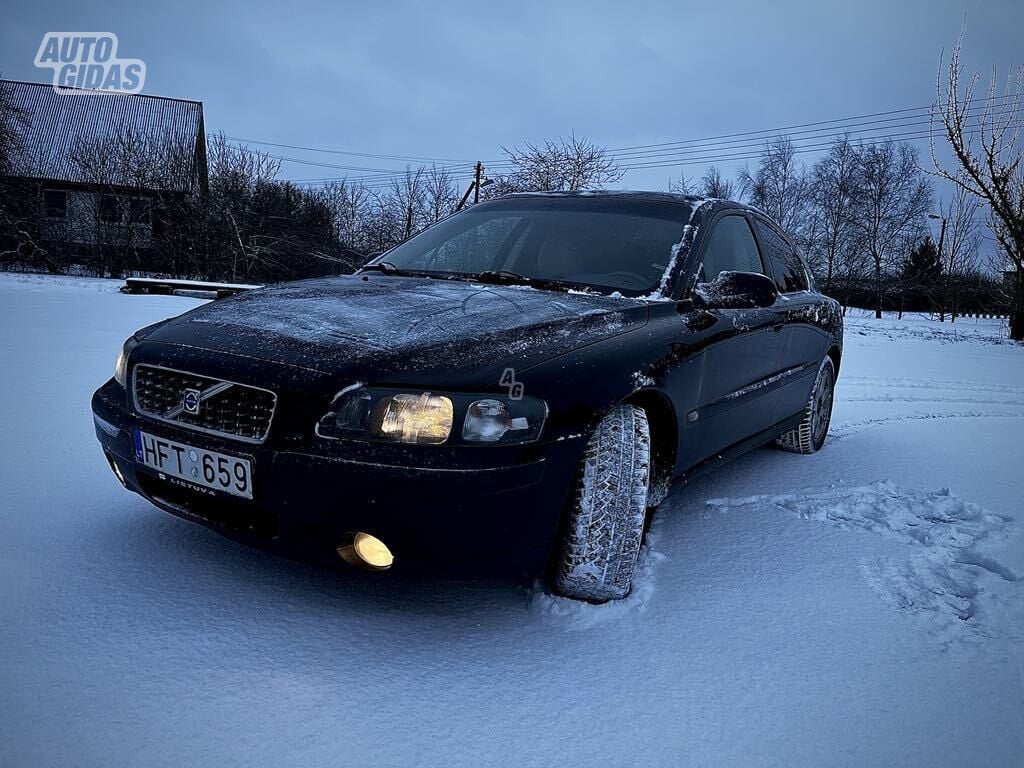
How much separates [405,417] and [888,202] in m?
41.7

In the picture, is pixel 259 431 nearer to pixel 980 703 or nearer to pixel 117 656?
pixel 117 656

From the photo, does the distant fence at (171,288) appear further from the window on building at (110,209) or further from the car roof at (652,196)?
the car roof at (652,196)

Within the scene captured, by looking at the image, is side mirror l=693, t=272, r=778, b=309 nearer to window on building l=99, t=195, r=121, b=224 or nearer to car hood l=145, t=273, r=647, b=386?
car hood l=145, t=273, r=647, b=386

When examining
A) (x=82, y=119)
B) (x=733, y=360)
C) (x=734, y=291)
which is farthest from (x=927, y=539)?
(x=82, y=119)

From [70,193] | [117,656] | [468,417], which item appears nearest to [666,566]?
[468,417]

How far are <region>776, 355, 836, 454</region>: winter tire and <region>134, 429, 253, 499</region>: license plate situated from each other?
323 centimetres

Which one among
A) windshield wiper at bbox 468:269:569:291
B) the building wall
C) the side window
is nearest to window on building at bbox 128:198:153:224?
the building wall

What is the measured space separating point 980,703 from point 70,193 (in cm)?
2706

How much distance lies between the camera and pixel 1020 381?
8.70 m

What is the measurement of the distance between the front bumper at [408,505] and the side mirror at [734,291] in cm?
104

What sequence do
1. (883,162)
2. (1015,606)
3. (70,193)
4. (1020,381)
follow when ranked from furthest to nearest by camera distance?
1. (883,162)
2. (70,193)
3. (1020,381)
4. (1015,606)

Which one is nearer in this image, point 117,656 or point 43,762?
point 43,762

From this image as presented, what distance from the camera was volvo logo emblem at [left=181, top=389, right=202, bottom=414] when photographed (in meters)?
1.95

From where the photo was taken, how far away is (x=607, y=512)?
81.4 inches
